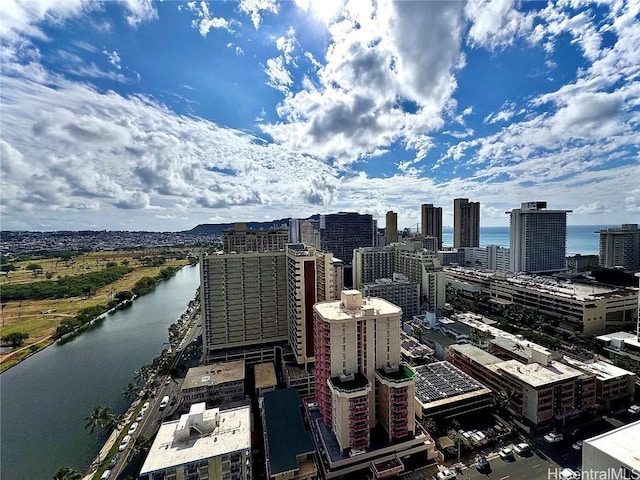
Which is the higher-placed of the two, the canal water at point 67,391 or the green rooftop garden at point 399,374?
the green rooftop garden at point 399,374

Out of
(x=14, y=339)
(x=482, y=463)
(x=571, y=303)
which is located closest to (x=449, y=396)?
(x=482, y=463)

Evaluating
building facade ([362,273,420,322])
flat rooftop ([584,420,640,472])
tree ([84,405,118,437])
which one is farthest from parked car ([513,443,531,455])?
tree ([84,405,118,437])

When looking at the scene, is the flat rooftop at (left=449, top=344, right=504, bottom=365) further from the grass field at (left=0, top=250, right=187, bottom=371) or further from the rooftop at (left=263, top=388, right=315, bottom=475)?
the grass field at (left=0, top=250, right=187, bottom=371)

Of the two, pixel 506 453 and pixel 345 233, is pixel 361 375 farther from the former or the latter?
pixel 345 233

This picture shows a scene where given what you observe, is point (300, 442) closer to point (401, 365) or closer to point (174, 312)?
point (401, 365)

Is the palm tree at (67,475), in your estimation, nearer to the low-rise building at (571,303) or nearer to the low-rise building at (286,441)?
the low-rise building at (286,441)

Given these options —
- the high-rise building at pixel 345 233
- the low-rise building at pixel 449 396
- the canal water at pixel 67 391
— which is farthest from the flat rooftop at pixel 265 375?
the high-rise building at pixel 345 233

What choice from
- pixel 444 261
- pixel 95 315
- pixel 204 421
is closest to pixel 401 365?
pixel 204 421
